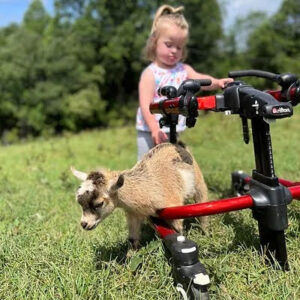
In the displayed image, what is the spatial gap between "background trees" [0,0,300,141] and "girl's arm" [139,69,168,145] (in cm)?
2904

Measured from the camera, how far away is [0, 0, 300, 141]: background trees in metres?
33.2

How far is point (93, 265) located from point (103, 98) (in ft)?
117

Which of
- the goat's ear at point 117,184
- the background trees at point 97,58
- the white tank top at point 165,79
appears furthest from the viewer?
the background trees at point 97,58

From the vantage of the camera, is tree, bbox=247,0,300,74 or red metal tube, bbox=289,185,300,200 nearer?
red metal tube, bbox=289,185,300,200

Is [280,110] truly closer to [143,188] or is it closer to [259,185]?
[259,185]

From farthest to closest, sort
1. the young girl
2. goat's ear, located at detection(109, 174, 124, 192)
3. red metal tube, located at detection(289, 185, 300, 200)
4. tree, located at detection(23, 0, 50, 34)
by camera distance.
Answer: tree, located at detection(23, 0, 50, 34)
the young girl
goat's ear, located at detection(109, 174, 124, 192)
red metal tube, located at detection(289, 185, 300, 200)

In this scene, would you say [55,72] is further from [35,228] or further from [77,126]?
[35,228]

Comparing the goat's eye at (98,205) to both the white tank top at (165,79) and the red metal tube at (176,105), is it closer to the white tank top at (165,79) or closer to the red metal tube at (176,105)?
the red metal tube at (176,105)

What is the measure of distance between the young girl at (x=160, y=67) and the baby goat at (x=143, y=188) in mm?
405

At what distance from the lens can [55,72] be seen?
33.8 metres

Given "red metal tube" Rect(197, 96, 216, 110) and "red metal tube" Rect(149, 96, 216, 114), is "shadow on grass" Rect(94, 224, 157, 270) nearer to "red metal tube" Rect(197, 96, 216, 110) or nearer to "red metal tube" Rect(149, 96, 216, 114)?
"red metal tube" Rect(149, 96, 216, 114)

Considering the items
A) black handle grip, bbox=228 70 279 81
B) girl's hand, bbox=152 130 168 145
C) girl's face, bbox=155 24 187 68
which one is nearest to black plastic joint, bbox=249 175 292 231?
black handle grip, bbox=228 70 279 81

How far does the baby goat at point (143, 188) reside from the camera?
2.67m

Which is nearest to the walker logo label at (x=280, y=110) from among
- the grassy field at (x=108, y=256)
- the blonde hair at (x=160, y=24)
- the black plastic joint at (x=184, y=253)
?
the black plastic joint at (x=184, y=253)
